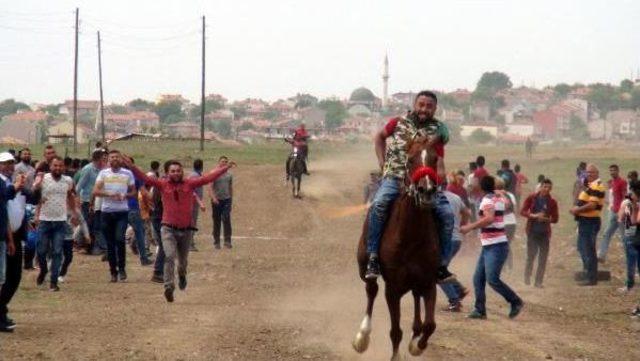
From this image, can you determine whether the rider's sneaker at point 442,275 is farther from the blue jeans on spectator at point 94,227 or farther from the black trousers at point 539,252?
the blue jeans on spectator at point 94,227

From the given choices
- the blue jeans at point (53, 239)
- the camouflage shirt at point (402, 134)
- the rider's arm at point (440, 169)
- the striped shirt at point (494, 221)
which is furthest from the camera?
the blue jeans at point (53, 239)

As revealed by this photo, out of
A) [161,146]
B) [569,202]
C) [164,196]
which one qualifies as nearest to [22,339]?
[164,196]

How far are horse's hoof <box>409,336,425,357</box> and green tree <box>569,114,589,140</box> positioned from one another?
161 metres

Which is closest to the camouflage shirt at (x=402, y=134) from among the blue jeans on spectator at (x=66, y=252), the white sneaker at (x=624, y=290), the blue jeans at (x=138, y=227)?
the blue jeans on spectator at (x=66, y=252)

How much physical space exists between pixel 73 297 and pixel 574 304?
7763mm

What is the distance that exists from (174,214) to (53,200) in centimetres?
221

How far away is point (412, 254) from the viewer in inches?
463

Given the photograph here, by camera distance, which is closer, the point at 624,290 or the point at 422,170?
the point at 422,170

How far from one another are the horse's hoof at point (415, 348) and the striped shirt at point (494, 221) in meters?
3.68

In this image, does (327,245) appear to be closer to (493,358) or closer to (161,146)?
(493,358)

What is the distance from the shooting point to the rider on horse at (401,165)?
1180cm

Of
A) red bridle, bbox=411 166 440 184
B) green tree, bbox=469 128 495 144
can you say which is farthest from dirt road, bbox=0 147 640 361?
green tree, bbox=469 128 495 144

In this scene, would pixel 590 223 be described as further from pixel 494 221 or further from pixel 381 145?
pixel 381 145

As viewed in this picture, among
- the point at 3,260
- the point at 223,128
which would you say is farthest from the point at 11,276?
the point at 223,128
